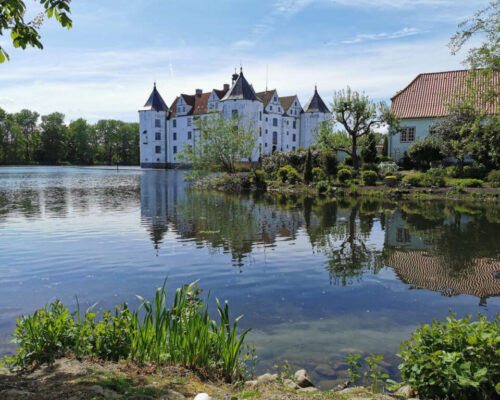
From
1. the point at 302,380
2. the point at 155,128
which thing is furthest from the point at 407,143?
the point at 155,128

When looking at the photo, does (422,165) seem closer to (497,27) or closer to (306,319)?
(497,27)

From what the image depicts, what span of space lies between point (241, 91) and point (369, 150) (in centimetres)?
3174

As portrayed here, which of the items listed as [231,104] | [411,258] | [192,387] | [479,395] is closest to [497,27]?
[411,258]

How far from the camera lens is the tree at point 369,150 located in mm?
37125

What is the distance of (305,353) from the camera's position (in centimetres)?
552

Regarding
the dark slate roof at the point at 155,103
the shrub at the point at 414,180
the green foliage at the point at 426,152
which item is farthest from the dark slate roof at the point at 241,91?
the shrub at the point at 414,180

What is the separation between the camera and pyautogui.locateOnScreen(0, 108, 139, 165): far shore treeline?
332 ft

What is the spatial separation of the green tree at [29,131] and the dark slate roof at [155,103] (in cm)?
4458

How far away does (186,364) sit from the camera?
4234mm

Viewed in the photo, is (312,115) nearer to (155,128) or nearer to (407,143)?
(155,128)

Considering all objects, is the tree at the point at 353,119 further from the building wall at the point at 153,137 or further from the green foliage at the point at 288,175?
the building wall at the point at 153,137

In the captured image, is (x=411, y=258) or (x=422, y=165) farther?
(x=422, y=165)

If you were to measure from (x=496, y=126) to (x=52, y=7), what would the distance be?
635 inches

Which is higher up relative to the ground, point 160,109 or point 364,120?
point 160,109
